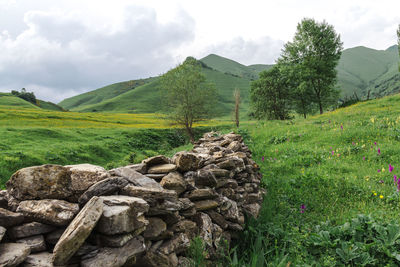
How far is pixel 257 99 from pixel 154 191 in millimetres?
46456

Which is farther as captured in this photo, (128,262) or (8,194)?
(8,194)

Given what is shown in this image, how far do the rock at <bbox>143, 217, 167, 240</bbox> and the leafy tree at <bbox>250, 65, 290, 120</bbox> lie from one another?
4444cm

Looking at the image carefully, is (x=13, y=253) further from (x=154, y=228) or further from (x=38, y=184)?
(x=154, y=228)

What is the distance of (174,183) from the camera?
373 centimetres

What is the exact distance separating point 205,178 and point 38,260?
2873 mm

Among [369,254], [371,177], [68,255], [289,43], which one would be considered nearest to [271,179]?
[371,177]

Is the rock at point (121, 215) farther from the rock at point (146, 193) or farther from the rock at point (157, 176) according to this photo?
the rock at point (157, 176)

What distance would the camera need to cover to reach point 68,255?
2.11 m

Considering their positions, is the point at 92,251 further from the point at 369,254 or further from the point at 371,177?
the point at 371,177

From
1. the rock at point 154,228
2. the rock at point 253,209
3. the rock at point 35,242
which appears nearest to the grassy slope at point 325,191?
the rock at point 253,209

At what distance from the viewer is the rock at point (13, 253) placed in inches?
72.9

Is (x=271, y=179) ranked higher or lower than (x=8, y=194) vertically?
lower

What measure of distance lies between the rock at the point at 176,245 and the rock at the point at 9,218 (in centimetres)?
166

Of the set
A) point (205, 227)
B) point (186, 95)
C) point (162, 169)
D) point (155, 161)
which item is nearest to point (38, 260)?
point (162, 169)
